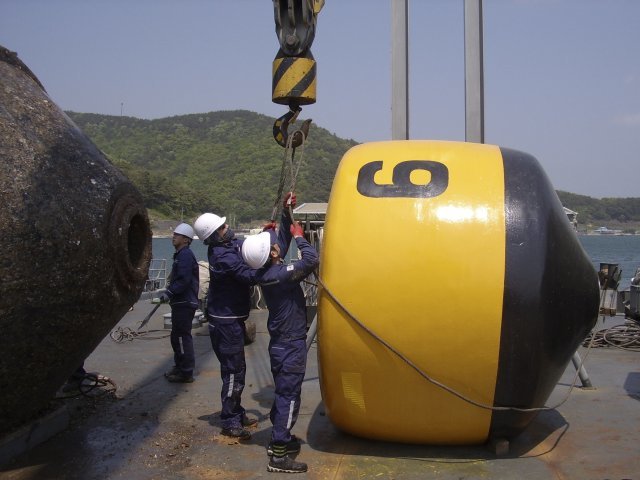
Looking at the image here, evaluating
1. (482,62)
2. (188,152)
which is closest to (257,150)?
(188,152)

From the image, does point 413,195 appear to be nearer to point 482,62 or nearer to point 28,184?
point 28,184

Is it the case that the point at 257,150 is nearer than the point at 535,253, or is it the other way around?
the point at 535,253

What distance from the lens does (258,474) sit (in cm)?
441

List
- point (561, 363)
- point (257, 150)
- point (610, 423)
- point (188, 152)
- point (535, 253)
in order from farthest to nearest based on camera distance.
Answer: point (188, 152)
point (257, 150)
point (610, 423)
point (561, 363)
point (535, 253)

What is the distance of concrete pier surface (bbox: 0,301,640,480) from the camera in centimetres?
438

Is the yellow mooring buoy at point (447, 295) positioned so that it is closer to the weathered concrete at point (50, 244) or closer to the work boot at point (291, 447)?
the work boot at point (291, 447)

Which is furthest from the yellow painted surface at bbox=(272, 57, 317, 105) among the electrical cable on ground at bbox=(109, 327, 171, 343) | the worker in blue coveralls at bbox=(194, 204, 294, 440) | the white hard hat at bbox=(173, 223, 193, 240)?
the electrical cable on ground at bbox=(109, 327, 171, 343)

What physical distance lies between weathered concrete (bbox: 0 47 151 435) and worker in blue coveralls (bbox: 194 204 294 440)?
68 cm

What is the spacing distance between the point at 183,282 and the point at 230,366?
2.06 m

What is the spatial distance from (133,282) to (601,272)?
7.55 metres

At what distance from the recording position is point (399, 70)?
9.68m

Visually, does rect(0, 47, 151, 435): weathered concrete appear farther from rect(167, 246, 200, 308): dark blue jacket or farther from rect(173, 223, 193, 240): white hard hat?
rect(173, 223, 193, 240): white hard hat

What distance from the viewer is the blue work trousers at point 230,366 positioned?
5.20m

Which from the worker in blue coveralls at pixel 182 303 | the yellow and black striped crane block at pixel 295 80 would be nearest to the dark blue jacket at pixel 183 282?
the worker in blue coveralls at pixel 182 303
